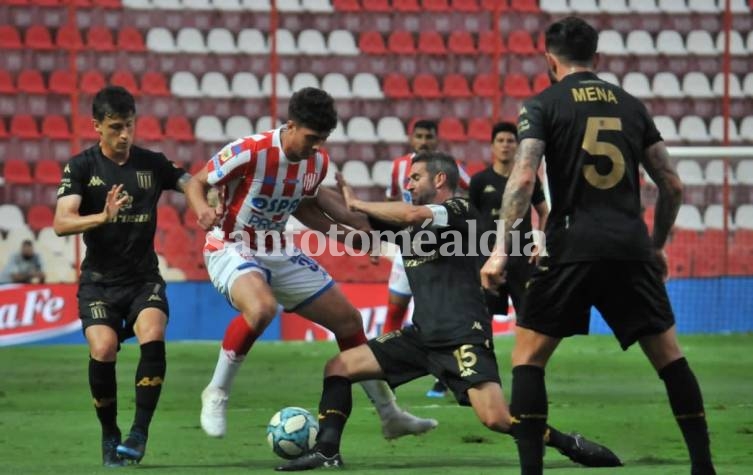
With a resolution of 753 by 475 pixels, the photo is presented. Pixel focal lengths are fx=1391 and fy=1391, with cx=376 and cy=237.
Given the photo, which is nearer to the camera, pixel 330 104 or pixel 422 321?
pixel 422 321

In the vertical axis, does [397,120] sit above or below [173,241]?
above

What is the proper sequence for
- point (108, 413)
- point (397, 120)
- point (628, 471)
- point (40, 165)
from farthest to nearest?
point (397, 120) → point (40, 165) → point (108, 413) → point (628, 471)

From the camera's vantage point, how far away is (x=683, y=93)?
2212 cm

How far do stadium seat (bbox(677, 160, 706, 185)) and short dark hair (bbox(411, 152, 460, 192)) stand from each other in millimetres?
11379

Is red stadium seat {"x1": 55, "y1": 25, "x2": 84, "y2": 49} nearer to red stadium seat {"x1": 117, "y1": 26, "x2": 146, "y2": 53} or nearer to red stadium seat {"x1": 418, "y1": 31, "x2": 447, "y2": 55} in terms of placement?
red stadium seat {"x1": 117, "y1": 26, "x2": 146, "y2": 53}

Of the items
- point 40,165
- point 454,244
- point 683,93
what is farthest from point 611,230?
point 683,93

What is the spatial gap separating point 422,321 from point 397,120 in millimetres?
13944

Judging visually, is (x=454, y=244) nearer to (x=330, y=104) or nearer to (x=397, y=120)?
(x=330, y=104)

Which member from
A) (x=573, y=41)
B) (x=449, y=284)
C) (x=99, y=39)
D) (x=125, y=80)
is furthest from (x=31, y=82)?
(x=573, y=41)

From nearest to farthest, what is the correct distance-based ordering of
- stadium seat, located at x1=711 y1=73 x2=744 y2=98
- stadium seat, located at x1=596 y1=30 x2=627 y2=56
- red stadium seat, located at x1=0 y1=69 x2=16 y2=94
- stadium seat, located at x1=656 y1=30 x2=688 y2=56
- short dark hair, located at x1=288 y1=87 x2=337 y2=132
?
short dark hair, located at x1=288 y1=87 x2=337 y2=132 → red stadium seat, located at x1=0 y1=69 x2=16 y2=94 → stadium seat, located at x1=711 y1=73 x2=744 y2=98 → stadium seat, located at x1=596 y1=30 x2=627 y2=56 → stadium seat, located at x1=656 y1=30 x2=688 y2=56

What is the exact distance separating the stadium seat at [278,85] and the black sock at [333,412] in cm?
1383

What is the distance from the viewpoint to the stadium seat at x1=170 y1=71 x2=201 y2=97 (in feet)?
69.1

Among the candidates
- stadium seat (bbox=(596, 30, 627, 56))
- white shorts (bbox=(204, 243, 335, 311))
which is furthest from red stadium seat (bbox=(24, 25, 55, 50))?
white shorts (bbox=(204, 243, 335, 311))

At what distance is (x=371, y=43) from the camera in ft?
71.2
